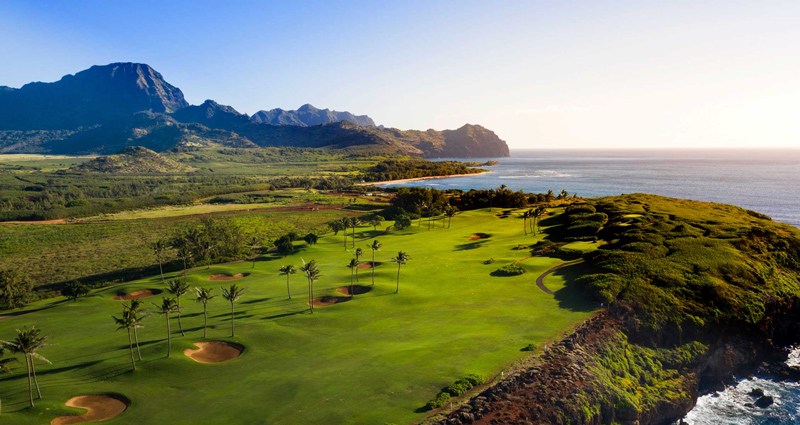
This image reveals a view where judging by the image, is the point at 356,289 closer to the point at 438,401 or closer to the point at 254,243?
the point at 438,401

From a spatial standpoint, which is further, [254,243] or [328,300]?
[254,243]

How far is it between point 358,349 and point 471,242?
188ft

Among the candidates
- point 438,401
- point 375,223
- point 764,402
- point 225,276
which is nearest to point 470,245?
point 375,223

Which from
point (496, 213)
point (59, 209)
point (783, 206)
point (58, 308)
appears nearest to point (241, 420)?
point (58, 308)

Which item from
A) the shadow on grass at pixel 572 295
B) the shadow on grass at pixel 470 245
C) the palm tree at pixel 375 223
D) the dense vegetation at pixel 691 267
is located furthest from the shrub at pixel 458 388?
the palm tree at pixel 375 223

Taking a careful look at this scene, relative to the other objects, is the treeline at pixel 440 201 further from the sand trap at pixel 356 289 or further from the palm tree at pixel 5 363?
the palm tree at pixel 5 363

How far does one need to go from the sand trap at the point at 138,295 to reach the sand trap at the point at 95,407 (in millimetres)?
33322

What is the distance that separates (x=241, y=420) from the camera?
99.9 ft

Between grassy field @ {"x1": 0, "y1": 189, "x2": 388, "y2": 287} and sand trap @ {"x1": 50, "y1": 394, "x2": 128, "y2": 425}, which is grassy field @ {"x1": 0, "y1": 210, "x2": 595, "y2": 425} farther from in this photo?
grassy field @ {"x1": 0, "y1": 189, "x2": 388, "y2": 287}

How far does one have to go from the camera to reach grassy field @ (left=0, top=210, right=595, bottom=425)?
3256 cm

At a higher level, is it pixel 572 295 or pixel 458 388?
pixel 572 295

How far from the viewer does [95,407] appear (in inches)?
1337

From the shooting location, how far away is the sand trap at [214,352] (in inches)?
1684

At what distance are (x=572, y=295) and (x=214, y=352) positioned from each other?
154 feet
